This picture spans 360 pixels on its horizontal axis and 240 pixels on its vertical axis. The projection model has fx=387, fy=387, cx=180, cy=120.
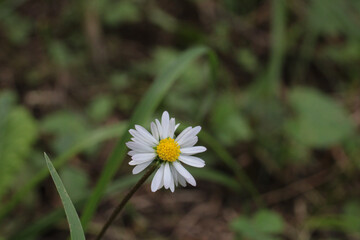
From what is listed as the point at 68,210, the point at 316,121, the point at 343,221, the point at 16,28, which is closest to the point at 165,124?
the point at 68,210

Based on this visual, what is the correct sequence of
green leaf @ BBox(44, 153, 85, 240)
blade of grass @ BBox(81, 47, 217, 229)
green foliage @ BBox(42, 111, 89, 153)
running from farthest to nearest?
green foliage @ BBox(42, 111, 89, 153)
blade of grass @ BBox(81, 47, 217, 229)
green leaf @ BBox(44, 153, 85, 240)

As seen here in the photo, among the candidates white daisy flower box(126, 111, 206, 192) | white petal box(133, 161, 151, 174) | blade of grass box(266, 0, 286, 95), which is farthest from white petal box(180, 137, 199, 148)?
blade of grass box(266, 0, 286, 95)

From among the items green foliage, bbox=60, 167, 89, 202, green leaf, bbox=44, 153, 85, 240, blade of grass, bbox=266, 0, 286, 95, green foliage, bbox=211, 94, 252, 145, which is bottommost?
green leaf, bbox=44, 153, 85, 240

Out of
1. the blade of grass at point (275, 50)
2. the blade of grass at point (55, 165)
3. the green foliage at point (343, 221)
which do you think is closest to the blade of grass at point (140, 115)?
the blade of grass at point (55, 165)

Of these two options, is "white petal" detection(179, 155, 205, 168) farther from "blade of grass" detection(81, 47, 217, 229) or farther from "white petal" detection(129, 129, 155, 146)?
"blade of grass" detection(81, 47, 217, 229)

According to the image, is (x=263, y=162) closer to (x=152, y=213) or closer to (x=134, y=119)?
(x=152, y=213)
